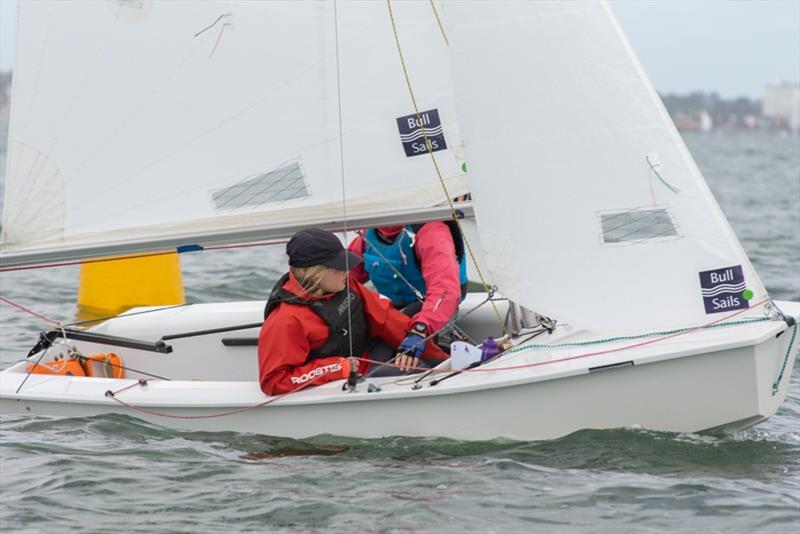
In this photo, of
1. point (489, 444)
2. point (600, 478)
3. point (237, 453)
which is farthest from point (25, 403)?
point (600, 478)

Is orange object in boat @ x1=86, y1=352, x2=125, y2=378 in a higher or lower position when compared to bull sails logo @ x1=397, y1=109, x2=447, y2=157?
lower

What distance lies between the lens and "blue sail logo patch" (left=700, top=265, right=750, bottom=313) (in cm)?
439

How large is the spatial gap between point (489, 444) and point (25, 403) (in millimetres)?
1897

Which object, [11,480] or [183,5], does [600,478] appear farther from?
[183,5]

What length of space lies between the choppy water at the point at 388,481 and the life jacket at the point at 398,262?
92 cm

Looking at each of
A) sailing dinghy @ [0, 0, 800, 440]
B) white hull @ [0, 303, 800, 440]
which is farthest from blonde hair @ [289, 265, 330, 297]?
white hull @ [0, 303, 800, 440]

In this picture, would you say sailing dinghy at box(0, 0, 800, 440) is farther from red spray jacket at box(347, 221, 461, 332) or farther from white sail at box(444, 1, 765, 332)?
red spray jacket at box(347, 221, 461, 332)

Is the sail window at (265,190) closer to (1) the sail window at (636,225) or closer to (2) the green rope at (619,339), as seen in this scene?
(2) the green rope at (619,339)

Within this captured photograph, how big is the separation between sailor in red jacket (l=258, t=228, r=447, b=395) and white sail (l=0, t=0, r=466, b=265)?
0.26 metres

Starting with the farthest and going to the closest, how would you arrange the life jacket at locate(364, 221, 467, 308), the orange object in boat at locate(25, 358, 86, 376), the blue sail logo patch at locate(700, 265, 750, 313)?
the orange object in boat at locate(25, 358, 86, 376)
the life jacket at locate(364, 221, 467, 308)
the blue sail logo patch at locate(700, 265, 750, 313)

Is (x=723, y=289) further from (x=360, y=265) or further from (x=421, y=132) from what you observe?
(x=360, y=265)

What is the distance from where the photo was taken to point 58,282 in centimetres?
980

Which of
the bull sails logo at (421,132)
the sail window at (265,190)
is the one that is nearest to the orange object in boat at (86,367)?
the sail window at (265,190)

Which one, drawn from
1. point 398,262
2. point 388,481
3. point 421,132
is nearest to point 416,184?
point 421,132
